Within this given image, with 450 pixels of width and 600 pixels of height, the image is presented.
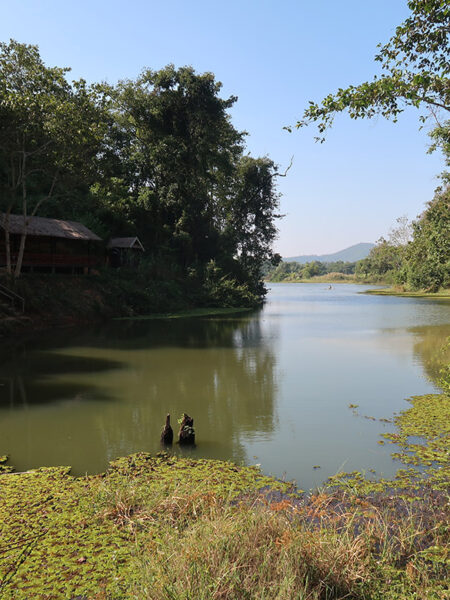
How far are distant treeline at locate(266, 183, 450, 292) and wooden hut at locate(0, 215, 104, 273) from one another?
2401 cm

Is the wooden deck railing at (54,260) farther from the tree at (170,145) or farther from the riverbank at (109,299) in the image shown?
the tree at (170,145)

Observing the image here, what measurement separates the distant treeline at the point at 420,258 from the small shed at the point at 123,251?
22.0m

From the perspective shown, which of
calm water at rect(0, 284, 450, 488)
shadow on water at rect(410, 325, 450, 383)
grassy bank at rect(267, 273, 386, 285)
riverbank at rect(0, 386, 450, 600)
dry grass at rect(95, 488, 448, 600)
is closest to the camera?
dry grass at rect(95, 488, 448, 600)

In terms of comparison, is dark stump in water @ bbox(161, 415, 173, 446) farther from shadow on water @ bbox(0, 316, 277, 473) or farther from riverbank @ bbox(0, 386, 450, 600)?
riverbank @ bbox(0, 386, 450, 600)

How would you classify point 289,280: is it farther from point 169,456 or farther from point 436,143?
point 169,456

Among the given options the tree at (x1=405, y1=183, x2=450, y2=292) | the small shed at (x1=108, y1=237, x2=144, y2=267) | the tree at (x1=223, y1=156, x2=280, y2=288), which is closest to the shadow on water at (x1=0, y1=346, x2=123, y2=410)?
the tree at (x1=405, y1=183, x2=450, y2=292)

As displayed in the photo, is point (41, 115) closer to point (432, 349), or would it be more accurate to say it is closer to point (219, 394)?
point (219, 394)

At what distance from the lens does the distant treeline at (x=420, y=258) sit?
23.9 meters

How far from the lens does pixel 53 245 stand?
3422cm

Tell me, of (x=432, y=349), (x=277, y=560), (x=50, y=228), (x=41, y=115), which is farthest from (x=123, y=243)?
(x=277, y=560)

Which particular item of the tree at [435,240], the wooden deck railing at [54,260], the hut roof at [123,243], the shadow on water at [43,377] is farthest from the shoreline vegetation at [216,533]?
the hut roof at [123,243]

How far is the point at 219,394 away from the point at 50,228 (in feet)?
79.5

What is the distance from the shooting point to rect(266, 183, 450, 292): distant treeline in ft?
78.3

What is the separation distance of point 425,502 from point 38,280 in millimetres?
29251
